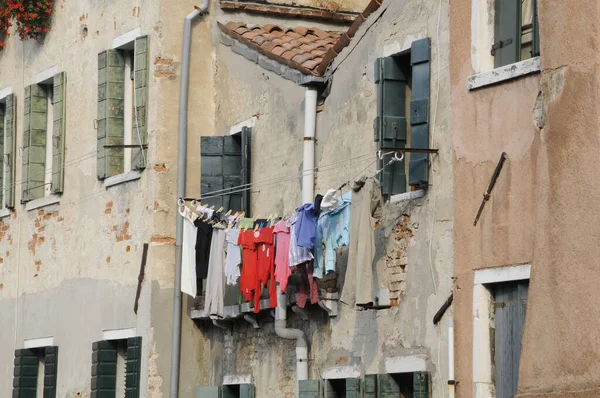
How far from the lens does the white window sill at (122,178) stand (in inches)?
749

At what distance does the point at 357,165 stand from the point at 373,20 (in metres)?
1.36

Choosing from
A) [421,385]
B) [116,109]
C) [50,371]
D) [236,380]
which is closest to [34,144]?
[116,109]

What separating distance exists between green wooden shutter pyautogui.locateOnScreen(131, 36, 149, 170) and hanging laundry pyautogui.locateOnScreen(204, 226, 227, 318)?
188cm

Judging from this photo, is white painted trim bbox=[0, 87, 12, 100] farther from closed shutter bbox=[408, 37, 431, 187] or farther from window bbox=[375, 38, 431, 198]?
closed shutter bbox=[408, 37, 431, 187]

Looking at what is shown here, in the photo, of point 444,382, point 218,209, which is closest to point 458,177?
point 444,382

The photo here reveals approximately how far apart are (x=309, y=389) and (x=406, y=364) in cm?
176

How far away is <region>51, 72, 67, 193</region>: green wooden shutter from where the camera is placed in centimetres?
2097

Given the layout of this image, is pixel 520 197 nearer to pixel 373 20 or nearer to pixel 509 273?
pixel 509 273

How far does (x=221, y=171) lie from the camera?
18125mm

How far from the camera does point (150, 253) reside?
60.8ft

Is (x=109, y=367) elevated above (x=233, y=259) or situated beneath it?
situated beneath

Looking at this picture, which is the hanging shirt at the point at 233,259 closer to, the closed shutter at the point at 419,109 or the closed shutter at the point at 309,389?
the closed shutter at the point at 309,389

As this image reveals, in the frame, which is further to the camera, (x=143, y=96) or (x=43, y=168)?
(x=43, y=168)

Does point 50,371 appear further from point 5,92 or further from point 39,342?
point 5,92
